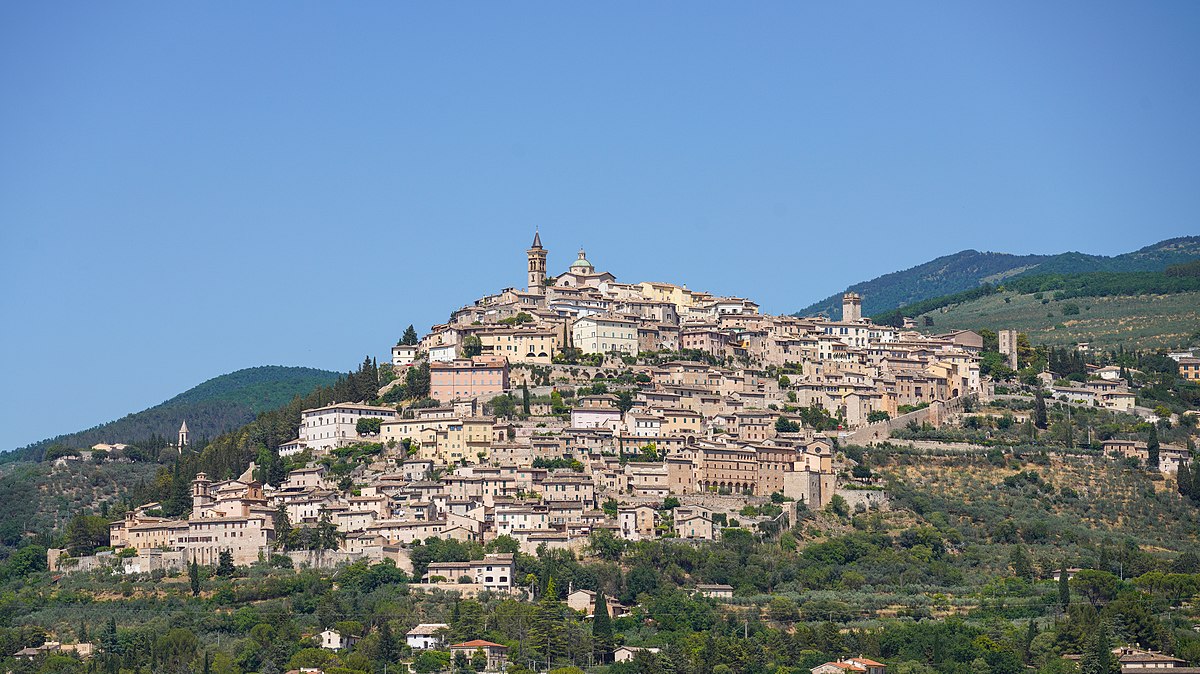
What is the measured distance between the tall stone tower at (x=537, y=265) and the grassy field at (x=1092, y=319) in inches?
987

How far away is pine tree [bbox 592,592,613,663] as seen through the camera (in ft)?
194

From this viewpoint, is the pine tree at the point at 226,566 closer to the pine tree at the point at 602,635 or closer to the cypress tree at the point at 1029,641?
the pine tree at the point at 602,635

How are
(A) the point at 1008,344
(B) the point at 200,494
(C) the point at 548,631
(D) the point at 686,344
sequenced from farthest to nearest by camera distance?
(A) the point at 1008,344 < (D) the point at 686,344 < (B) the point at 200,494 < (C) the point at 548,631

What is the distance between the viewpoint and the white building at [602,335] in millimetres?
82125

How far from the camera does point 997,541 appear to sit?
72375mm

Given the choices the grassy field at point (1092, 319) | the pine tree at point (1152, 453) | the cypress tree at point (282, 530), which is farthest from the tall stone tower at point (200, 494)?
the grassy field at point (1092, 319)

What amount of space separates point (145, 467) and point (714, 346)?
98.1 ft

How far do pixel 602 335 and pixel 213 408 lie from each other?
173 ft

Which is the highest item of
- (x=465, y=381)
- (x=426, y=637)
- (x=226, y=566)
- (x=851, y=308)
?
(x=851, y=308)

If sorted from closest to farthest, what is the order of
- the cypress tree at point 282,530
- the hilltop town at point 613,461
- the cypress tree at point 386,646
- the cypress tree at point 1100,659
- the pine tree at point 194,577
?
the cypress tree at point 1100,659
the cypress tree at point 386,646
the pine tree at point 194,577
the hilltop town at point 613,461
the cypress tree at point 282,530

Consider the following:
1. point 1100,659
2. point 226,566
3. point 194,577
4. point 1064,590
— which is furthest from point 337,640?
point 1064,590

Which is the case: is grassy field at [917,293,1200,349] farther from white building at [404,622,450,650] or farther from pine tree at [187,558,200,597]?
white building at [404,622,450,650]

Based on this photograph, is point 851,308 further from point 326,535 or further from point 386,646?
point 386,646

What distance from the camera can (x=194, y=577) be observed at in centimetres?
6512
